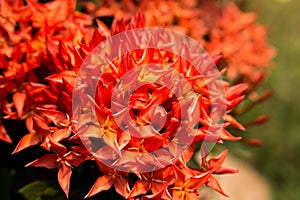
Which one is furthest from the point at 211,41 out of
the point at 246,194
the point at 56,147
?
the point at 246,194

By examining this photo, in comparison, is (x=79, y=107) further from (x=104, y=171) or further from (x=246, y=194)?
(x=246, y=194)

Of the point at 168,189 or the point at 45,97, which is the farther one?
the point at 45,97

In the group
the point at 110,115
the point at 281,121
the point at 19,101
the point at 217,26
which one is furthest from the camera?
the point at 281,121

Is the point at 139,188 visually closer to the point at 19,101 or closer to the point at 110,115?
the point at 110,115

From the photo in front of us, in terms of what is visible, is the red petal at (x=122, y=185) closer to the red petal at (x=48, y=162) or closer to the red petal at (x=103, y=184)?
the red petal at (x=103, y=184)

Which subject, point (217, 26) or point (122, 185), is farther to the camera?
point (217, 26)

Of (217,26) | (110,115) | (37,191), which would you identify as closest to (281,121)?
(217,26)

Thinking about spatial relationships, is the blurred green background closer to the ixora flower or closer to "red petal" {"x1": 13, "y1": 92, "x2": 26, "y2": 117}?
the ixora flower

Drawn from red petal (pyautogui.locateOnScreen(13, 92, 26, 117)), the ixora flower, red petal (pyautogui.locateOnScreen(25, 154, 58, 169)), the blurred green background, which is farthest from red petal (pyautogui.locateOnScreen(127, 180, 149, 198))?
the blurred green background
